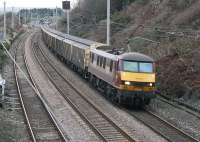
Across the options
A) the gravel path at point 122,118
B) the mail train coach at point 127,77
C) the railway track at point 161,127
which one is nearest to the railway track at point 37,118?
the gravel path at point 122,118

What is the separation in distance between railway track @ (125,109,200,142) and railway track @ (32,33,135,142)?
1496mm

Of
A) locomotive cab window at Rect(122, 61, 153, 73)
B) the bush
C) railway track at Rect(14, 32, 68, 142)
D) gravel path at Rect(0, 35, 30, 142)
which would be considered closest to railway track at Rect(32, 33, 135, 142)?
railway track at Rect(14, 32, 68, 142)

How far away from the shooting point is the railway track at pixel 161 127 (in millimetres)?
19500

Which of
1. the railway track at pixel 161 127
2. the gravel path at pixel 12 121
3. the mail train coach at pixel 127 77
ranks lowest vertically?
the railway track at pixel 161 127

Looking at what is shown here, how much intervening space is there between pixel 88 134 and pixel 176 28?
21.3 meters

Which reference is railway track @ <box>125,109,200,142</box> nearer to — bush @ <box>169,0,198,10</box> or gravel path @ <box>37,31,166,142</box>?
gravel path @ <box>37,31,166,142</box>

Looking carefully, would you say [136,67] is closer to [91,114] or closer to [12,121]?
[91,114]

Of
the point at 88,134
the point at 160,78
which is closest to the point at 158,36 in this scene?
the point at 160,78

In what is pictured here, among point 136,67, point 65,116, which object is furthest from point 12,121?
point 136,67

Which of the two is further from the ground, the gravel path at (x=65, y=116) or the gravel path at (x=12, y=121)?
the gravel path at (x=12, y=121)

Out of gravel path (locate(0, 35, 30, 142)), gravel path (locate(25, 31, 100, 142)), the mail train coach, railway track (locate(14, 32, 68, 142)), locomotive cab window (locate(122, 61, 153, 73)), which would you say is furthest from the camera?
locomotive cab window (locate(122, 61, 153, 73))

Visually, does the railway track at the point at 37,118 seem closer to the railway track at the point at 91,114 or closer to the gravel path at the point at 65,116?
the gravel path at the point at 65,116

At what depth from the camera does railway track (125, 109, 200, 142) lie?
19.5m

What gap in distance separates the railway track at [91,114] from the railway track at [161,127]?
1496 millimetres
